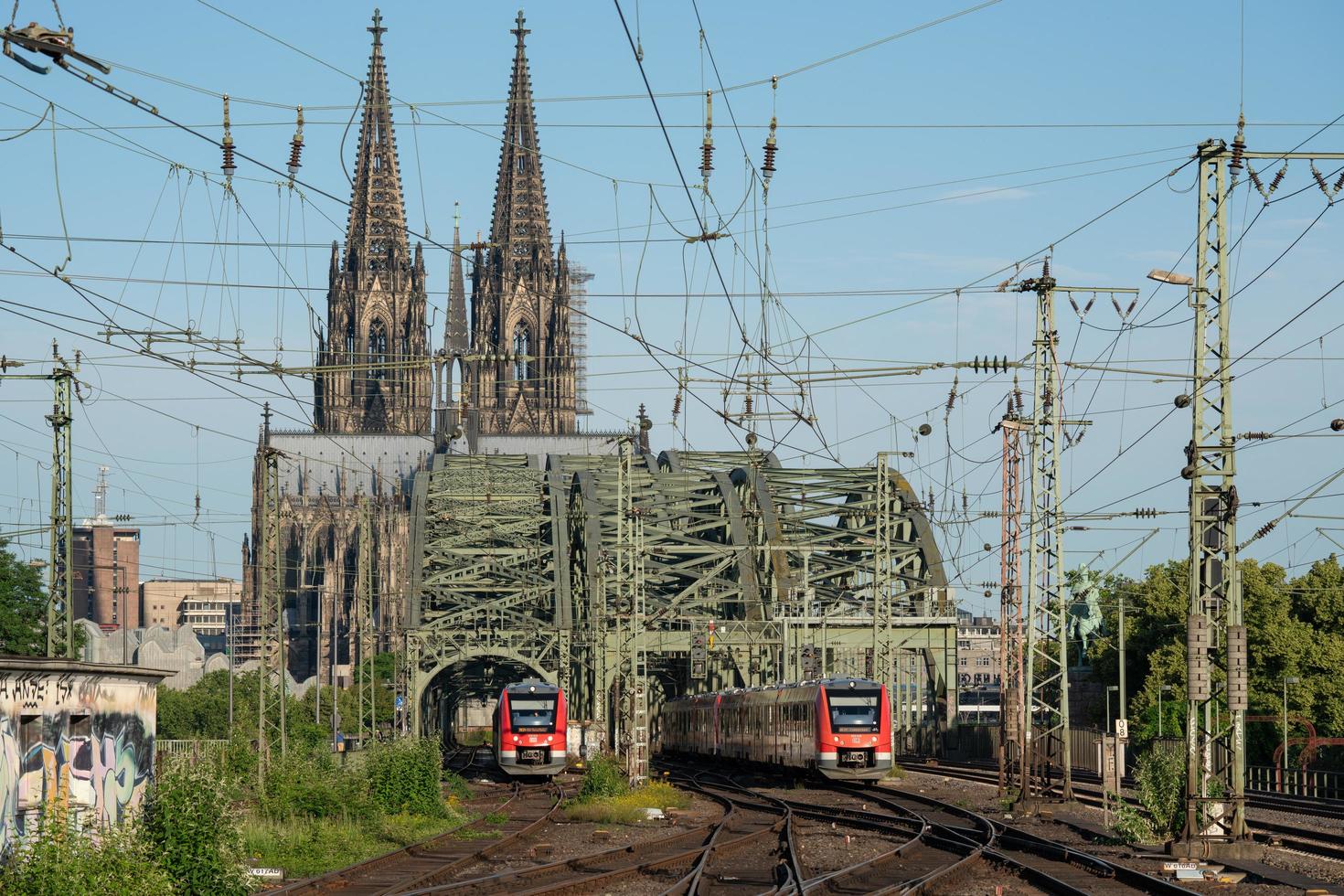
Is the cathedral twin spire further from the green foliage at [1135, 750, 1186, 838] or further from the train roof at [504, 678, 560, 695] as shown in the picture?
the green foliage at [1135, 750, 1186, 838]

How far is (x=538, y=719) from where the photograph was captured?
56.6 m

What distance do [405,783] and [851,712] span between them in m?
14.2

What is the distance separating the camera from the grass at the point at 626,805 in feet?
119

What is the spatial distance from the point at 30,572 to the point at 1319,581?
2683 inches

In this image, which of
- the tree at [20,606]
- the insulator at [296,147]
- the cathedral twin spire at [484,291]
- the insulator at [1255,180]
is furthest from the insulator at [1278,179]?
the cathedral twin spire at [484,291]

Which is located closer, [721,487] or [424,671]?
[424,671]

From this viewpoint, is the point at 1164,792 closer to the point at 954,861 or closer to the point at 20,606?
the point at 954,861

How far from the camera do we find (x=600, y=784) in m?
42.1

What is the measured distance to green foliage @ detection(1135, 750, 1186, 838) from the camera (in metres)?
27.4

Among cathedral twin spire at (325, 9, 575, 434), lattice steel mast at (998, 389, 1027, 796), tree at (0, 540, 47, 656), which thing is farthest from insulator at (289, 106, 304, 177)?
Answer: cathedral twin spire at (325, 9, 575, 434)

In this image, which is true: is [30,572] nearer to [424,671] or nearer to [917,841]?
[424,671]

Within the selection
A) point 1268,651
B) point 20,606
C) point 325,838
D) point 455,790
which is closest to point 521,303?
point 20,606

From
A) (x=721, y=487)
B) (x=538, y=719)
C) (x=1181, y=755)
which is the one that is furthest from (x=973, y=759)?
(x=1181, y=755)

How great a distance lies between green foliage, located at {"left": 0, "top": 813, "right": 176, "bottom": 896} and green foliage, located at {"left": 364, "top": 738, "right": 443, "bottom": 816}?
15.5 meters
